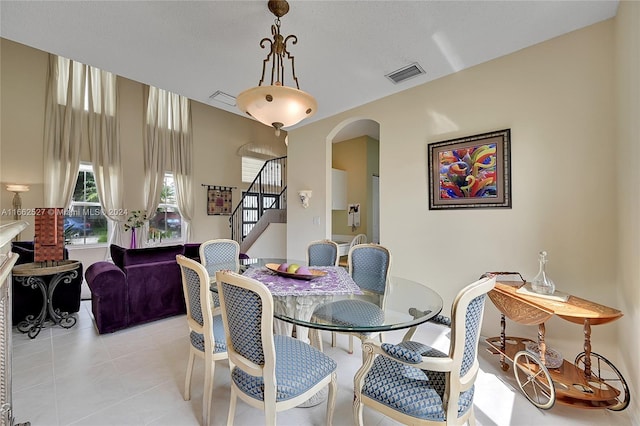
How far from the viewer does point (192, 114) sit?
681 cm

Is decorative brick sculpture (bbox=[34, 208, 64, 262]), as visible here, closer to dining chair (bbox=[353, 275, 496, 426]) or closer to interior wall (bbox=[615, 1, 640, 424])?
dining chair (bbox=[353, 275, 496, 426])

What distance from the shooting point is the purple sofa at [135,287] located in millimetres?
2904

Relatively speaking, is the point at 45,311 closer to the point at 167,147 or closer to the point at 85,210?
the point at 85,210

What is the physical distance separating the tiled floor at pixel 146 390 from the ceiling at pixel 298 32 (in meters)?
2.84

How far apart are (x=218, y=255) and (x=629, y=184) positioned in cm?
335

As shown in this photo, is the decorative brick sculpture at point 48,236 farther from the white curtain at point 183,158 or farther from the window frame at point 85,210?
the white curtain at point 183,158

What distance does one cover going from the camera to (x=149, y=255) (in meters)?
3.23

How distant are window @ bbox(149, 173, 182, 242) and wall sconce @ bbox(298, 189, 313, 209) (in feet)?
12.2

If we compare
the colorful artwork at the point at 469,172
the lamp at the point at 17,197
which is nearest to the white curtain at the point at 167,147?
the lamp at the point at 17,197

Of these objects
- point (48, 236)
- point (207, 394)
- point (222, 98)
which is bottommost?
point (207, 394)

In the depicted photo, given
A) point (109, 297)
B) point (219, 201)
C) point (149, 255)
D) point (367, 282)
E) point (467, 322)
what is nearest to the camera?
point (467, 322)

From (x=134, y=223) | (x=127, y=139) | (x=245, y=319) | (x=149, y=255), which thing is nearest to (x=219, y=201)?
→ (x=134, y=223)

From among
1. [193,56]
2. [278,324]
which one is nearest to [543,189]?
[278,324]

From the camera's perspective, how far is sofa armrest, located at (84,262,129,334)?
2.88 metres
